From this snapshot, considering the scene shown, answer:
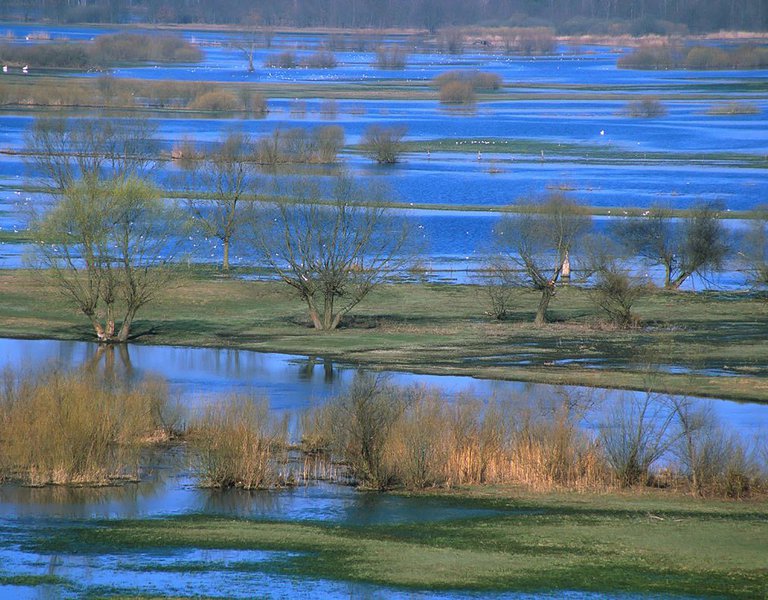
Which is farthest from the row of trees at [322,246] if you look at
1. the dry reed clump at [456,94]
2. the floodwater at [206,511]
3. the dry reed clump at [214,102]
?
the dry reed clump at [456,94]

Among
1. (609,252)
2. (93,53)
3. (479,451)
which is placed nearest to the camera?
(479,451)

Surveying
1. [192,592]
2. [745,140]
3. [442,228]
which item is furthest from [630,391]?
[745,140]

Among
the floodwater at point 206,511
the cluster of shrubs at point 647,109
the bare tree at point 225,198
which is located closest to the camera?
the floodwater at point 206,511

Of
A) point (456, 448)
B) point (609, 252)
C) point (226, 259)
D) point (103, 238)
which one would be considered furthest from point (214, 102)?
point (456, 448)

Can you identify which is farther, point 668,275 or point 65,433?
point 668,275

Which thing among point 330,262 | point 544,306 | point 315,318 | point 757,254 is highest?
point 757,254

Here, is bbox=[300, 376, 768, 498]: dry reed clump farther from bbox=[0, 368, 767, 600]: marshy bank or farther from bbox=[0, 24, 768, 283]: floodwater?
bbox=[0, 24, 768, 283]: floodwater

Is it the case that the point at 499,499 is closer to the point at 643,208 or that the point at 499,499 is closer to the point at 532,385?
the point at 532,385

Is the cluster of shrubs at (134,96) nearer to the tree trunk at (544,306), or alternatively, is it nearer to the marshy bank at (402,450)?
the tree trunk at (544,306)

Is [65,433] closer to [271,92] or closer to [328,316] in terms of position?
[328,316]
